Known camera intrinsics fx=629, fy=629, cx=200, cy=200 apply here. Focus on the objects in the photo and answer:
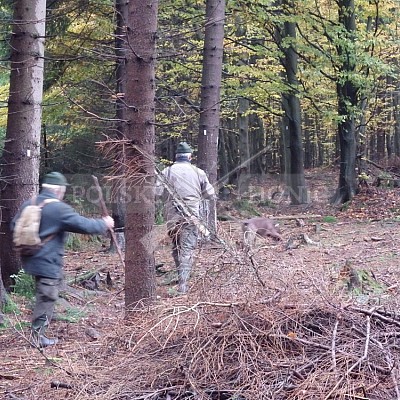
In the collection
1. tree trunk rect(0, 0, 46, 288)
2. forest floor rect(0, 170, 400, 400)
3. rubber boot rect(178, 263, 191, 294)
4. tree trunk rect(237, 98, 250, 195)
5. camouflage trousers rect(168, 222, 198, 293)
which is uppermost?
tree trunk rect(237, 98, 250, 195)

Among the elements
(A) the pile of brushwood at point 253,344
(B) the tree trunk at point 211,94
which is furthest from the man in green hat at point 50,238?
(B) the tree trunk at point 211,94

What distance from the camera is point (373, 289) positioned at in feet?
25.0

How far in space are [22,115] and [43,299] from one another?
11.6 ft

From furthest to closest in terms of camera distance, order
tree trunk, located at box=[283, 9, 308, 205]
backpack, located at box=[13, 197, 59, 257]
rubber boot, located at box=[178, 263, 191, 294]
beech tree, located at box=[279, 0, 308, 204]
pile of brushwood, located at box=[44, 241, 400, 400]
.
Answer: tree trunk, located at box=[283, 9, 308, 205] → beech tree, located at box=[279, 0, 308, 204] → rubber boot, located at box=[178, 263, 191, 294] → backpack, located at box=[13, 197, 59, 257] → pile of brushwood, located at box=[44, 241, 400, 400]

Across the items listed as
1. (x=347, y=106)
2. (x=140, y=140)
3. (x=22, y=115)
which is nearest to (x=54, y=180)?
(x=140, y=140)

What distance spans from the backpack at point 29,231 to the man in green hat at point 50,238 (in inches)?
1.5

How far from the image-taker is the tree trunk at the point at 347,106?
58.8 feet

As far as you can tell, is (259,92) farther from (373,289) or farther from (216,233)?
(216,233)

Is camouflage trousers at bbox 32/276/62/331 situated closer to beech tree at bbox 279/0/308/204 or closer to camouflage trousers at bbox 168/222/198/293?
camouflage trousers at bbox 168/222/198/293

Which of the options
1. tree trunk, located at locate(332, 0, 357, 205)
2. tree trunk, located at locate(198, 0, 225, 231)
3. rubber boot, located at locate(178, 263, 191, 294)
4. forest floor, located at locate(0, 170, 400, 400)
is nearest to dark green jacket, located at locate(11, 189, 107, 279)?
forest floor, located at locate(0, 170, 400, 400)

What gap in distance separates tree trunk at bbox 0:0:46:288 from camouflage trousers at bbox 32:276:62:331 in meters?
2.67

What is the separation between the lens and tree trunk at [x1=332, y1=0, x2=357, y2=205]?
17922mm

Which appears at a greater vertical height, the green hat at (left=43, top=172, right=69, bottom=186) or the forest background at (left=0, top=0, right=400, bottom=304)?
the forest background at (left=0, top=0, right=400, bottom=304)

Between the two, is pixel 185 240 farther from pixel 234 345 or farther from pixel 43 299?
pixel 234 345
